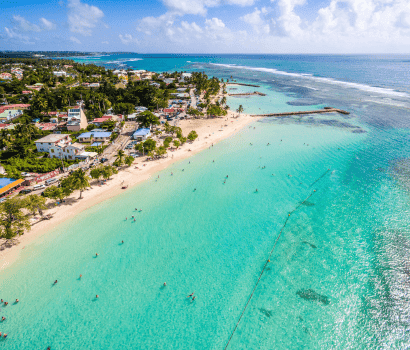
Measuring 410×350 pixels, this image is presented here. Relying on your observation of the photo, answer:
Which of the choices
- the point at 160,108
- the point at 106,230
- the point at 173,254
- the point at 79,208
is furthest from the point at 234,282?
the point at 160,108

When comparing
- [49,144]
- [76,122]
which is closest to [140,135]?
[76,122]

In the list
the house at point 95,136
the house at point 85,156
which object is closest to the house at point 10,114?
the house at point 95,136

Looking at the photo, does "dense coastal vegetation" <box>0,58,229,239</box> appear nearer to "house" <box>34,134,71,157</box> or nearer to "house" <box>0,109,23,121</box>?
"house" <box>0,109,23,121</box>

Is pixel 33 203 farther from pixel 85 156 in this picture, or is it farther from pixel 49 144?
pixel 49 144

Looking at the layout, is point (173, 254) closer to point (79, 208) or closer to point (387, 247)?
point (79, 208)

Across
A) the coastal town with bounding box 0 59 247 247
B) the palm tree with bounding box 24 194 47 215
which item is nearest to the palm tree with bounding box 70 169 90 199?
the coastal town with bounding box 0 59 247 247
